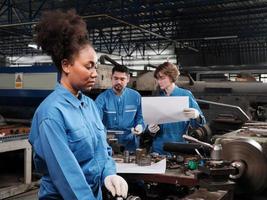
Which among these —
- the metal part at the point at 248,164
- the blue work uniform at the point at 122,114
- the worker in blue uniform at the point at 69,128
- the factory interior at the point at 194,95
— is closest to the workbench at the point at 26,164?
the factory interior at the point at 194,95

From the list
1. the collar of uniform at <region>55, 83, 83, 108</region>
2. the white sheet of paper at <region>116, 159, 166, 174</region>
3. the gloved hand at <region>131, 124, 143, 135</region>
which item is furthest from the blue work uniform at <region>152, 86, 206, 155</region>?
the collar of uniform at <region>55, 83, 83, 108</region>

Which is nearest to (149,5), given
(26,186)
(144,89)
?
(144,89)

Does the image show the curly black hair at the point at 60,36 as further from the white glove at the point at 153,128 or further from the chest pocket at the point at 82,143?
the white glove at the point at 153,128

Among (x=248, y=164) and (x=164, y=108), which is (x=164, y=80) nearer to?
(x=164, y=108)

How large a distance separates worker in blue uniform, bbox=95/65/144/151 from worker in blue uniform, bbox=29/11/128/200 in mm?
1119

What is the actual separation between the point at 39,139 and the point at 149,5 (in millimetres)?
5241

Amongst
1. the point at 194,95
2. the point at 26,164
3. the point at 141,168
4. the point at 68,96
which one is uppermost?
the point at 68,96

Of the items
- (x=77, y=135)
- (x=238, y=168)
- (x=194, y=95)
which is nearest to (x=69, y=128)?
(x=77, y=135)

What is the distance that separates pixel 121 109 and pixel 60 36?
4.27 feet

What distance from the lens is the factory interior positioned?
1.08 metres

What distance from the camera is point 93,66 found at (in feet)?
3.17

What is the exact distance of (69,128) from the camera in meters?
0.89

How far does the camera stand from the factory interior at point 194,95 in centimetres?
108

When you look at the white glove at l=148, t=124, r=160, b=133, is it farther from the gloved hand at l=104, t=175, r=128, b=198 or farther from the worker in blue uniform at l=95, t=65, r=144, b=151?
the gloved hand at l=104, t=175, r=128, b=198
